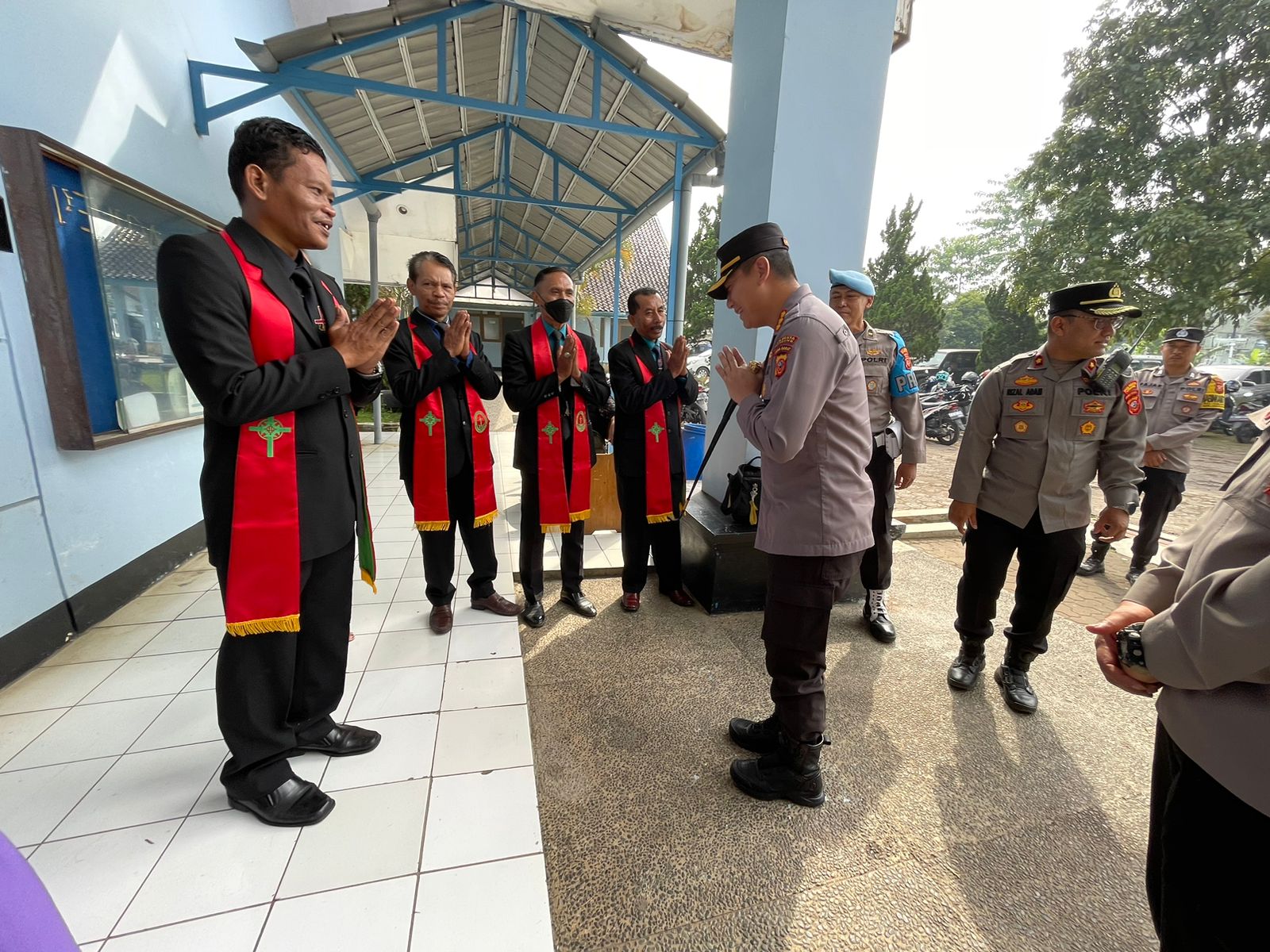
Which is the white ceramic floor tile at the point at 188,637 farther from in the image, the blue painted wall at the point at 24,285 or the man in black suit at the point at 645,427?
the man in black suit at the point at 645,427

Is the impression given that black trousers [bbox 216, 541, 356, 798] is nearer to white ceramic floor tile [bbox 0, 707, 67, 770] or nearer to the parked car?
white ceramic floor tile [bbox 0, 707, 67, 770]

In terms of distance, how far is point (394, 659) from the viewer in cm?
232

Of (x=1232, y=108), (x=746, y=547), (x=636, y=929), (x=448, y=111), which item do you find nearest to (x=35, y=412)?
(x=636, y=929)

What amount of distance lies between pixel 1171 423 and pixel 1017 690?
2.62m

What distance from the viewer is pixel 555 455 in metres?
2.69

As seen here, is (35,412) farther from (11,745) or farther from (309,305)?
(309,305)

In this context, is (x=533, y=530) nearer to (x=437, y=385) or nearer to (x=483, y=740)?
(x=437, y=385)

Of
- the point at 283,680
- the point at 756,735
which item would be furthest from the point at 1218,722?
the point at 283,680

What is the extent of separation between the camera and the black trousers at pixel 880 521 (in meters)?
2.65

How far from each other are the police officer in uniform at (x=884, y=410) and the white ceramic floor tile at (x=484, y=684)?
5.90 feet

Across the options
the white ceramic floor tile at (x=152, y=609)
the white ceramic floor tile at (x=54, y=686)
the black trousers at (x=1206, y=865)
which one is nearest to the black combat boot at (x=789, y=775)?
the black trousers at (x=1206, y=865)

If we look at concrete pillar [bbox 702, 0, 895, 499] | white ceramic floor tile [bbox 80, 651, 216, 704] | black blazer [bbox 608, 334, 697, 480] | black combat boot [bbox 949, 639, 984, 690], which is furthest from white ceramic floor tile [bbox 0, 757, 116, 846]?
black combat boot [bbox 949, 639, 984, 690]

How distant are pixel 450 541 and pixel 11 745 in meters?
1.52

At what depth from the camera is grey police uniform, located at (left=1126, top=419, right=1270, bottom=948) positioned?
718mm
